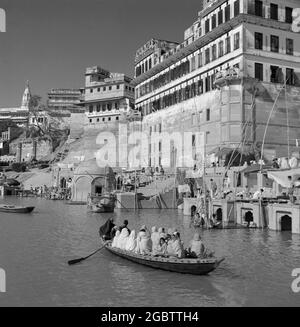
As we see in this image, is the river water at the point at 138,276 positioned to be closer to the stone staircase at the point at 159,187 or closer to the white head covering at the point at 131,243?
the white head covering at the point at 131,243

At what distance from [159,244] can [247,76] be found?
34.2 meters

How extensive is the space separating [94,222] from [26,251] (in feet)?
45.5

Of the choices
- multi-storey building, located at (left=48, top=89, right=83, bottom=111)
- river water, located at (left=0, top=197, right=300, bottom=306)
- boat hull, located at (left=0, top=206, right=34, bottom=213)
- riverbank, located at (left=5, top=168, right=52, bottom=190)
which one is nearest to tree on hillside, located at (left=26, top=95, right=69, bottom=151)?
multi-storey building, located at (left=48, top=89, right=83, bottom=111)

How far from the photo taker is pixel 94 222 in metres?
36.9

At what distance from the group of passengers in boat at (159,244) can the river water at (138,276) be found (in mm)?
786

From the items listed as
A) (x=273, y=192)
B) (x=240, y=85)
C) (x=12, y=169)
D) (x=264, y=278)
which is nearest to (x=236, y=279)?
(x=264, y=278)

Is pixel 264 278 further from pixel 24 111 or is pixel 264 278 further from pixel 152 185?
pixel 24 111

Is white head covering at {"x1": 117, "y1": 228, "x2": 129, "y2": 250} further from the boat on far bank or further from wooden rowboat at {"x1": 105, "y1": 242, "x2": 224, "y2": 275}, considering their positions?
the boat on far bank

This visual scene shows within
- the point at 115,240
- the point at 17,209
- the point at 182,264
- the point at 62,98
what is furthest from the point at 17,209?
the point at 62,98

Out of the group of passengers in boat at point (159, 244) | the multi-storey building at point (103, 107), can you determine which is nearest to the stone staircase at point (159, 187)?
the group of passengers in boat at point (159, 244)

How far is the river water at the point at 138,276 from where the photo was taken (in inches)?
579

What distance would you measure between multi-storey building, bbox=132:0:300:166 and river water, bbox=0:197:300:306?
22.9 m

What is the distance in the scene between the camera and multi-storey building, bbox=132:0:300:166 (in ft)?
160
